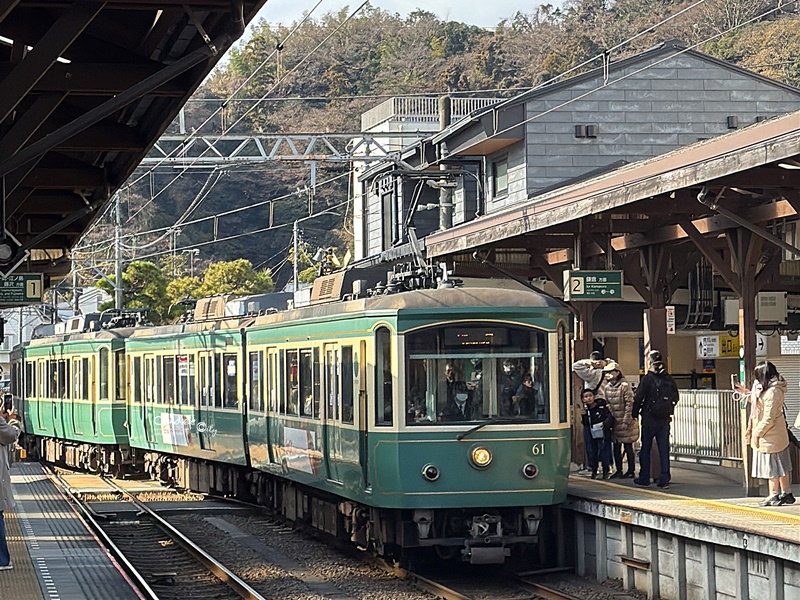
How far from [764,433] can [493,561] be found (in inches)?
100

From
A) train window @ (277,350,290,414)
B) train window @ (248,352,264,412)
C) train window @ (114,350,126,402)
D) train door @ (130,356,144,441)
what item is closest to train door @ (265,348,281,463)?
train window @ (277,350,290,414)

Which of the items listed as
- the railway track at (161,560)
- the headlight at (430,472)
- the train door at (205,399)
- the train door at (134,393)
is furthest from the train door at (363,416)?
the train door at (134,393)

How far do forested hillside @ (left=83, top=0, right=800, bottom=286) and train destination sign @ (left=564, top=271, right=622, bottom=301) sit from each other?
4611 cm

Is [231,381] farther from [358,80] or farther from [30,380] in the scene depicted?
[358,80]

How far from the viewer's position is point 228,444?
58.0 ft

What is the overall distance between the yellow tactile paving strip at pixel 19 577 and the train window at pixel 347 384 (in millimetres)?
3042

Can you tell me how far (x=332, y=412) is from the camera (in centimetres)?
1309

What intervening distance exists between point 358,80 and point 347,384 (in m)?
63.2

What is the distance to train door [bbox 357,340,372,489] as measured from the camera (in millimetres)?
12133

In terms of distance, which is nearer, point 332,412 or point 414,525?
point 414,525

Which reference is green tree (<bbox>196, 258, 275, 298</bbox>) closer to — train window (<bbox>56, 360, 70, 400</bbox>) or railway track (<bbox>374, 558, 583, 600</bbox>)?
train window (<bbox>56, 360, 70, 400</bbox>)

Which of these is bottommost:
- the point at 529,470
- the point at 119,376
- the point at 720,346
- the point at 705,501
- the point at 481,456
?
the point at 705,501

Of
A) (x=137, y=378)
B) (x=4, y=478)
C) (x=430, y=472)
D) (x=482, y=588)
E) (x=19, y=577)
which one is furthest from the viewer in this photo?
(x=137, y=378)

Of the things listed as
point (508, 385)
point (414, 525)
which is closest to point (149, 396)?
point (414, 525)
